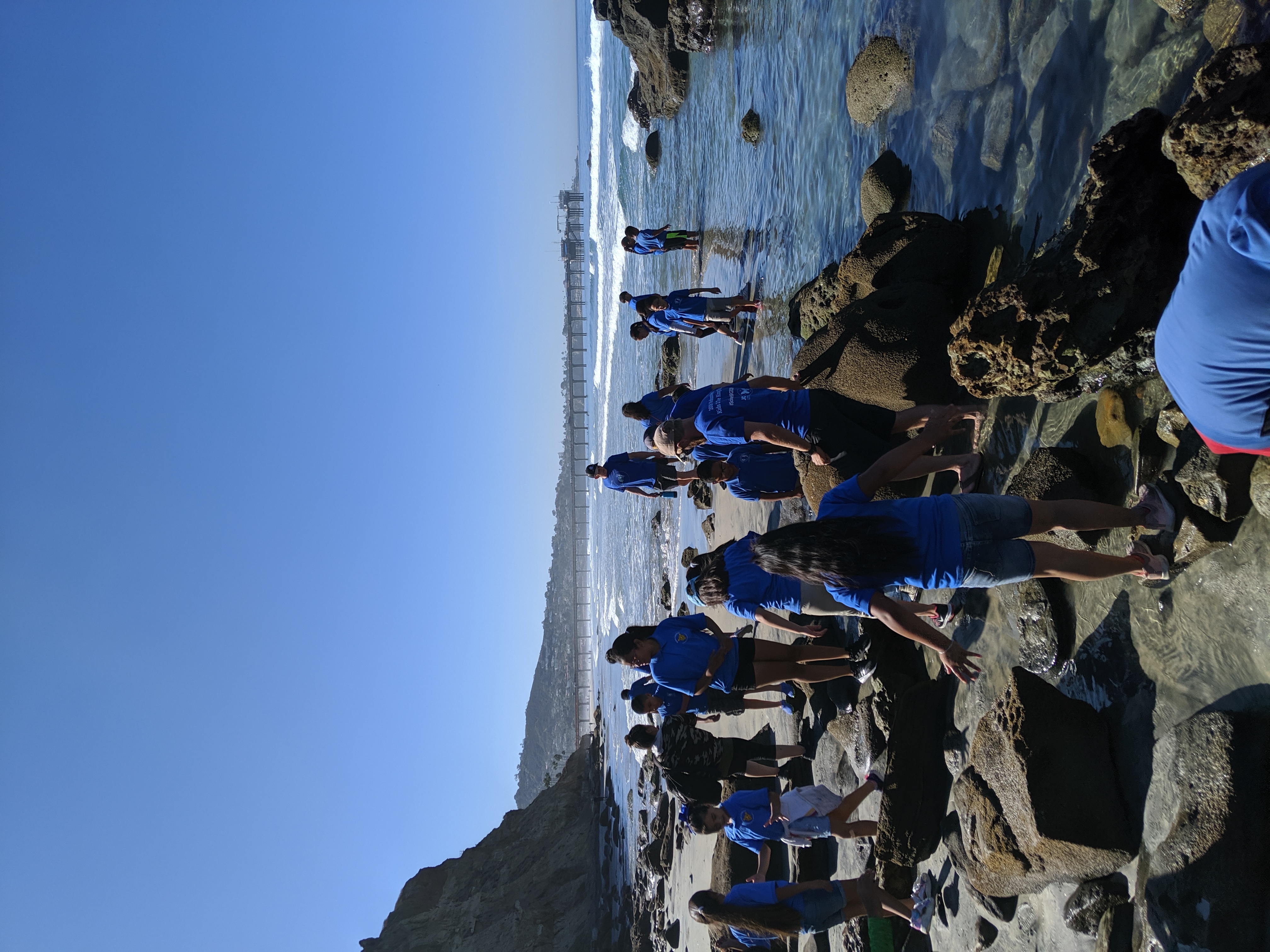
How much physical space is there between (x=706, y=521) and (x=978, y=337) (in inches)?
309

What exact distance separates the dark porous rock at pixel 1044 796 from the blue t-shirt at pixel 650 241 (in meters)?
12.0

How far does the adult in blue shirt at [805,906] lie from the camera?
200 inches

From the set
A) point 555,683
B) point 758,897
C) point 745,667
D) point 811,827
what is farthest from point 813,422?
point 555,683

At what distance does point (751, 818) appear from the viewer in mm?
6309

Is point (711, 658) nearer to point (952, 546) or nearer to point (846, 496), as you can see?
point (846, 496)

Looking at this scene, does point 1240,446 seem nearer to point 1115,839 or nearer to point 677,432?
point 1115,839

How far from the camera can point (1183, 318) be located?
2.23m

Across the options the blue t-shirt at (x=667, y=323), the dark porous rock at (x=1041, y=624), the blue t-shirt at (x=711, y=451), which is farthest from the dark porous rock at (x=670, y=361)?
the dark porous rock at (x=1041, y=624)

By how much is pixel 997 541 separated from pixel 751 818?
154 inches

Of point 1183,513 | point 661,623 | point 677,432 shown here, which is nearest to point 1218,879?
point 1183,513

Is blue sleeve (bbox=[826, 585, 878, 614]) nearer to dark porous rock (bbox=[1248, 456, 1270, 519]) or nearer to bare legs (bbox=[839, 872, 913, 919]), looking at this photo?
dark porous rock (bbox=[1248, 456, 1270, 519])

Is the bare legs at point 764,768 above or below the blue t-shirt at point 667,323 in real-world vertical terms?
below

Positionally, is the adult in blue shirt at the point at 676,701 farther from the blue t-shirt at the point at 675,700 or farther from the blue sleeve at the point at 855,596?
the blue sleeve at the point at 855,596

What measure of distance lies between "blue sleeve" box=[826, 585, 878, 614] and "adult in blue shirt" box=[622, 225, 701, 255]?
11418 millimetres
